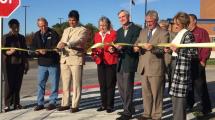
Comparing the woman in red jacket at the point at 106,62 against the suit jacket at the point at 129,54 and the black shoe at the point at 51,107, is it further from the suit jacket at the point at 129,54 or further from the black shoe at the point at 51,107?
the black shoe at the point at 51,107

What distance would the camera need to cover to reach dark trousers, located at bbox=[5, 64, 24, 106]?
10.2 metres

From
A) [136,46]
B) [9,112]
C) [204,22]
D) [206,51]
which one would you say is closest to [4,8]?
[9,112]

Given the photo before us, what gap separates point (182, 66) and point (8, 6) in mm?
4257

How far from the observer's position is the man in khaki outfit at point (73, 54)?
9.58 metres

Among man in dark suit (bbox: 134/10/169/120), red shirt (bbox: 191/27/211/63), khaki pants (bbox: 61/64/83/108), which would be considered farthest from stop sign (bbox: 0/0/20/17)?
red shirt (bbox: 191/27/211/63)

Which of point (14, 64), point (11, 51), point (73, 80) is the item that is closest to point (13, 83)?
point (14, 64)

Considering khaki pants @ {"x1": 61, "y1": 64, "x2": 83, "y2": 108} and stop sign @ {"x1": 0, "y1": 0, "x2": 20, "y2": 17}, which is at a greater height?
stop sign @ {"x1": 0, "y1": 0, "x2": 20, "y2": 17}

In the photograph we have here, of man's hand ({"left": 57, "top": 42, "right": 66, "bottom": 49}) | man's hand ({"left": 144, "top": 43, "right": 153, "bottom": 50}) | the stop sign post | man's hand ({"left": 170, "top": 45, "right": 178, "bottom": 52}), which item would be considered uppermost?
the stop sign post

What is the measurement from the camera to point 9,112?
9.85 metres

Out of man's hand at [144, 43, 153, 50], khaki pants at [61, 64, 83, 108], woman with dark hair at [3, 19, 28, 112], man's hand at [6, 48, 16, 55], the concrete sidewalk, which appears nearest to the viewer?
man's hand at [144, 43, 153, 50]

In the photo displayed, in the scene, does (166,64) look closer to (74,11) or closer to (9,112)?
(74,11)

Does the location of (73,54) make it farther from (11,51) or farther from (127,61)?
(11,51)

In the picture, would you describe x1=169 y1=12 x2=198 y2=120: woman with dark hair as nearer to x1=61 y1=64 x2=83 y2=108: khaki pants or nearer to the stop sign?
x1=61 y1=64 x2=83 y2=108: khaki pants

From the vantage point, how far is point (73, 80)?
9.76 m
